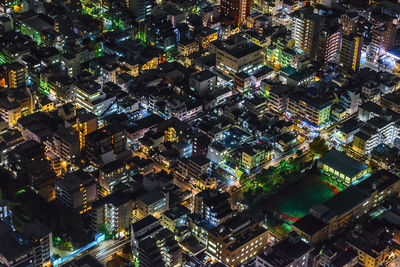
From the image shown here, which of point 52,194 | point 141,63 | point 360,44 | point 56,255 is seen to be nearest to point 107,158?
point 52,194

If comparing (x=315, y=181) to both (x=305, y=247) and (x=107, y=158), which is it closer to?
(x=305, y=247)

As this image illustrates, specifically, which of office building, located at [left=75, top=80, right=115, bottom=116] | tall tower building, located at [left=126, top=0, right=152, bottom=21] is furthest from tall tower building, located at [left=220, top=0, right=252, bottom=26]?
office building, located at [left=75, top=80, right=115, bottom=116]

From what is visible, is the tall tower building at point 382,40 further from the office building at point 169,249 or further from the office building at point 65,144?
the office building at point 169,249

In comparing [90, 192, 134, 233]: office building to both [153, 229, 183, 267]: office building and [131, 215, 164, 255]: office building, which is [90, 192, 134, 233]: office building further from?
[153, 229, 183, 267]: office building

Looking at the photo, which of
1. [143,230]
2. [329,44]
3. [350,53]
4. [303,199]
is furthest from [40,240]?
[350,53]

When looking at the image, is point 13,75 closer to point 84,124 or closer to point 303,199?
point 84,124
